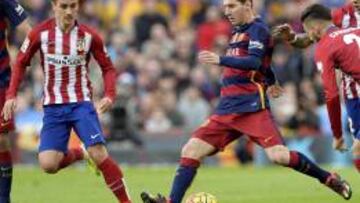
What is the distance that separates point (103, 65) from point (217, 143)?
1.51 meters

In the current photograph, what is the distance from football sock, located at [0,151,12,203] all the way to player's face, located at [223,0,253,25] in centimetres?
308

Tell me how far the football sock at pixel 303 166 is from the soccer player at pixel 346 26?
410 mm

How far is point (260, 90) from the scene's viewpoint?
1344 cm

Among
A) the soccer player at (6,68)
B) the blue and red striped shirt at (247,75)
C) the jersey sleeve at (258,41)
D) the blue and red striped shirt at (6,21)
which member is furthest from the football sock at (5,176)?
the jersey sleeve at (258,41)

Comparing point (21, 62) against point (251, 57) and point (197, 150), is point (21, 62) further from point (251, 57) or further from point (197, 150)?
point (251, 57)

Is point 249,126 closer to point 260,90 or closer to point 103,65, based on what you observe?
point 260,90

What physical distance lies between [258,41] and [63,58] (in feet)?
6.91

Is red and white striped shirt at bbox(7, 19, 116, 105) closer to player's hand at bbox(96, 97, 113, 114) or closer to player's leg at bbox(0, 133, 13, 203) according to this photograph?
player's hand at bbox(96, 97, 113, 114)

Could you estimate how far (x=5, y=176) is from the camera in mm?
14016

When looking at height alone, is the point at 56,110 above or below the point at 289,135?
above

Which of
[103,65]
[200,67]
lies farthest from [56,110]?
[200,67]

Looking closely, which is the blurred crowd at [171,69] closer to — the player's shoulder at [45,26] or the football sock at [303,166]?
the football sock at [303,166]

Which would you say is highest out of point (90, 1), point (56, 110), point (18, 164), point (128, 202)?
point (56, 110)

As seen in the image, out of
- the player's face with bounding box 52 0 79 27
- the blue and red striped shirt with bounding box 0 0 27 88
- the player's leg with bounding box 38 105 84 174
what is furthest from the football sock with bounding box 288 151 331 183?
the blue and red striped shirt with bounding box 0 0 27 88
